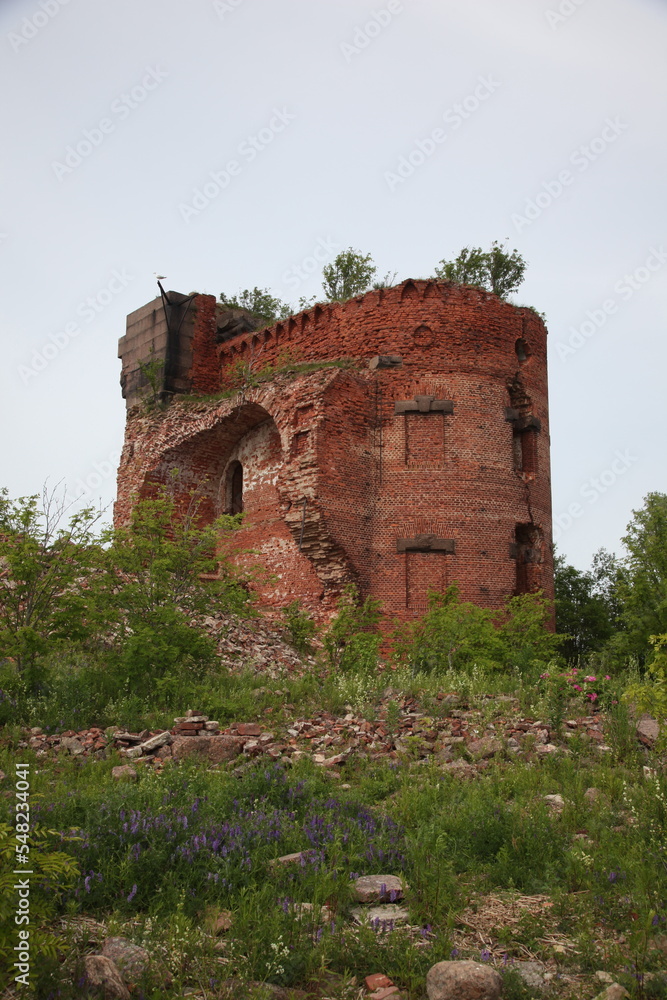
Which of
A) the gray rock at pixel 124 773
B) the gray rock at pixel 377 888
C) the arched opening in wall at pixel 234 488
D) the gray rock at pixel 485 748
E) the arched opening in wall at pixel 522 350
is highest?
the arched opening in wall at pixel 522 350

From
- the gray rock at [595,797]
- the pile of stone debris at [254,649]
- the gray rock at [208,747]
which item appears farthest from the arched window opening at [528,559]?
the gray rock at [595,797]

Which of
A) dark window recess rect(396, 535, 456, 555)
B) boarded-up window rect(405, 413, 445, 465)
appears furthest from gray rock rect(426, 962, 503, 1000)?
boarded-up window rect(405, 413, 445, 465)

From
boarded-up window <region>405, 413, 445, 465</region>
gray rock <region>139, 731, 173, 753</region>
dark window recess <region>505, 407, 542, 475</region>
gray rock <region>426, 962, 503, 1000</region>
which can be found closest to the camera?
gray rock <region>426, 962, 503, 1000</region>

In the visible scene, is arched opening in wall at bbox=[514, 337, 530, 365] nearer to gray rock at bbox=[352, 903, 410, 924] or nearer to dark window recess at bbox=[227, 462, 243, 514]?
dark window recess at bbox=[227, 462, 243, 514]

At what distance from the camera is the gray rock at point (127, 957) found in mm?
3721

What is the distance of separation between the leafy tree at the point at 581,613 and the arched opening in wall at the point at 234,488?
30.7 feet

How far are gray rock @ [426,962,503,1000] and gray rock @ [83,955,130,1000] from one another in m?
1.37

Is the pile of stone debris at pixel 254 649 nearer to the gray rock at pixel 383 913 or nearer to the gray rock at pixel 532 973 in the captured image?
the gray rock at pixel 383 913

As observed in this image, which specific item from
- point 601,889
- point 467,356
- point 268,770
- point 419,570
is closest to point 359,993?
point 601,889

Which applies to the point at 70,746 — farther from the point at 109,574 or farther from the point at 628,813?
the point at 628,813

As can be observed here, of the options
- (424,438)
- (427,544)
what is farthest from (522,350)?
(427,544)

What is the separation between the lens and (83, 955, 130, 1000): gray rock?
3516 millimetres

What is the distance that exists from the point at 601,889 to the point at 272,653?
9.63 meters

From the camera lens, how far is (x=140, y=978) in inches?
145
